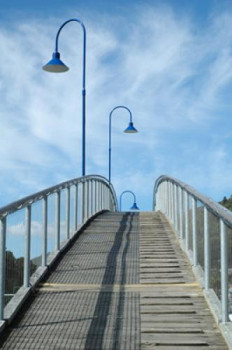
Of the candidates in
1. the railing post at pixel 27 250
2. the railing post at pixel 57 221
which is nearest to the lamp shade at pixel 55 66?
the railing post at pixel 57 221

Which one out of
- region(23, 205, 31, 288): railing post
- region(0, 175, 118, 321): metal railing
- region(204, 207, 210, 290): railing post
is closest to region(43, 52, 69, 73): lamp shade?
region(0, 175, 118, 321): metal railing

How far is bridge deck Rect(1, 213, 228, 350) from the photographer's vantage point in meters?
5.38

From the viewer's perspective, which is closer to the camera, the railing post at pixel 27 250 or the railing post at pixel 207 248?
the railing post at pixel 207 248

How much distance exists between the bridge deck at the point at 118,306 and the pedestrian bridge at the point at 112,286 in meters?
0.01

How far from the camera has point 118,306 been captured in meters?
6.50

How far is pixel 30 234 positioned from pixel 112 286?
1220 millimetres

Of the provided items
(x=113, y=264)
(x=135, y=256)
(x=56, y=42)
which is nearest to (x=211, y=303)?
(x=113, y=264)

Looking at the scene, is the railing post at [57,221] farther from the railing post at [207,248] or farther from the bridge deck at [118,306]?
the railing post at [207,248]

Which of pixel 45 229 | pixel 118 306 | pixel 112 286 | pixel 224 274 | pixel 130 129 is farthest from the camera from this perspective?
pixel 130 129

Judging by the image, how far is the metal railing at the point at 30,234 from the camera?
603 centimetres

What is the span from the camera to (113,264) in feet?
28.9

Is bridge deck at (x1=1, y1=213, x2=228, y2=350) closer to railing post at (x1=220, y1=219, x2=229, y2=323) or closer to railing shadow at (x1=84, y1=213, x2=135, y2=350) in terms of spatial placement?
railing shadow at (x1=84, y1=213, x2=135, y2=350)

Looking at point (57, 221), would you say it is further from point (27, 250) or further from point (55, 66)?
point (55, 66)

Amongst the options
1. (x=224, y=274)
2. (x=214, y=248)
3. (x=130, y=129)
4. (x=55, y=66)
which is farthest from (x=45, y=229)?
(x=130, y=129)
